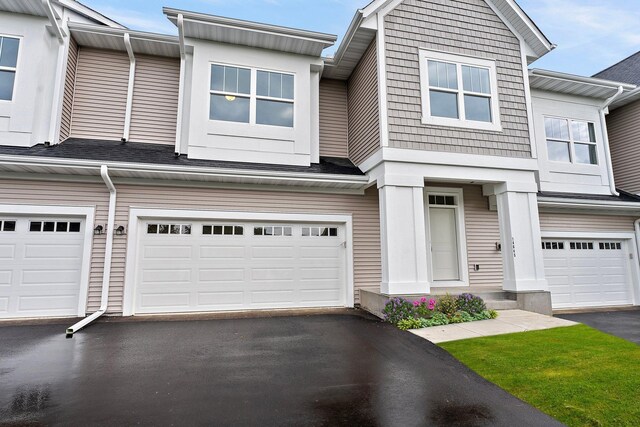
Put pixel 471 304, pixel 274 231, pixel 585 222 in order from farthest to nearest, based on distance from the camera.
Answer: pixel 585 222, pixel 274 231, pixel 471 304

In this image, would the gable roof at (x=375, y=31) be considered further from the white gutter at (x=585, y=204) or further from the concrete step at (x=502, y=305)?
the concrete step at (x=502, y=305)

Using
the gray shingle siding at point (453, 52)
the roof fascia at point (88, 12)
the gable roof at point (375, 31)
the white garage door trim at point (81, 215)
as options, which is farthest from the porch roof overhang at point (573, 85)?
the white garage door trim at point (81, 215)

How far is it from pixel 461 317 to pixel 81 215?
295 inches

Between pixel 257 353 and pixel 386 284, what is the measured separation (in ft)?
9.83

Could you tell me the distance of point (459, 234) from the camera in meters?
8.47

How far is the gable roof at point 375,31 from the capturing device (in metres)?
7.22

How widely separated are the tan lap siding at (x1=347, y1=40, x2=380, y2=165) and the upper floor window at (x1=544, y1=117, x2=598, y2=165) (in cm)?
549

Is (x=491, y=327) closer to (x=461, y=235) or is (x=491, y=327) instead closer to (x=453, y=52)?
(x=461, y=235)

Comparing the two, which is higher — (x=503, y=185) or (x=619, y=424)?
(x=503, y=185)

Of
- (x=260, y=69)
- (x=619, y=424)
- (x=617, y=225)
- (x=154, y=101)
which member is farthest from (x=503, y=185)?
(x=154, y=101)

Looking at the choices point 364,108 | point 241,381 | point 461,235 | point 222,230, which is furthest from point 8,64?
point 461,235

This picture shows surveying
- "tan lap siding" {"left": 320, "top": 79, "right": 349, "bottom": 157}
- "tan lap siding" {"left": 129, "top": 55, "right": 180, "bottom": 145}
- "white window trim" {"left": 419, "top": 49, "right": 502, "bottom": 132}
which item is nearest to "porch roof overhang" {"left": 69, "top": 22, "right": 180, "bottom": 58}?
"tan lap siding" {"left": 129, "top": 55, "right": 180, "bottom": 145}

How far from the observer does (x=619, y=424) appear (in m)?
2.81

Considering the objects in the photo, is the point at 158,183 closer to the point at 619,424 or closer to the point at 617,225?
the point at 619,424
